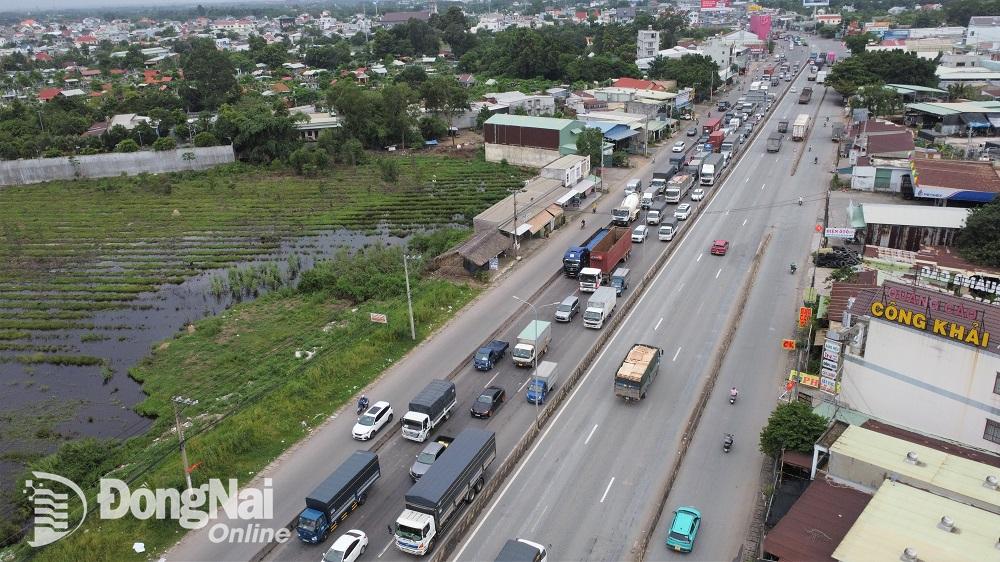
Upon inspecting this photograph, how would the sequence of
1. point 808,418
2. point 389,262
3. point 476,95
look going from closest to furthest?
point 808,418, point 389,262, point 476,95

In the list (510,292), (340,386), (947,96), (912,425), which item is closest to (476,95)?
(947,96)

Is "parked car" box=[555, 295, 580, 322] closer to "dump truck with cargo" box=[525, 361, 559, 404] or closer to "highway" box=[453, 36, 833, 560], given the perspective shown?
"highway" box=[453, 36, 833, 560]

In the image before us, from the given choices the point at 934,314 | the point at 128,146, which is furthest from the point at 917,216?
the point at 128,146

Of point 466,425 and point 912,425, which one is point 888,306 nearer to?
point 912,425

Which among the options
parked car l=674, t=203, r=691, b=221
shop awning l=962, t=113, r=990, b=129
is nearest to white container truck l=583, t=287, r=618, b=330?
parked car l=674, t=203, r=691, b=221

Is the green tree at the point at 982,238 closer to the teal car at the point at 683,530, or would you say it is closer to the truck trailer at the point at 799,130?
the teal car at the point at 683,530

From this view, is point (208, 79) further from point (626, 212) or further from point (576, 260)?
point (576, 260)

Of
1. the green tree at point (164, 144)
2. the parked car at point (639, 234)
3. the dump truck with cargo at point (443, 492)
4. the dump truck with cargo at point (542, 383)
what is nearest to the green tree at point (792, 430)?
the dump truck with cargo at point (542, 383)
